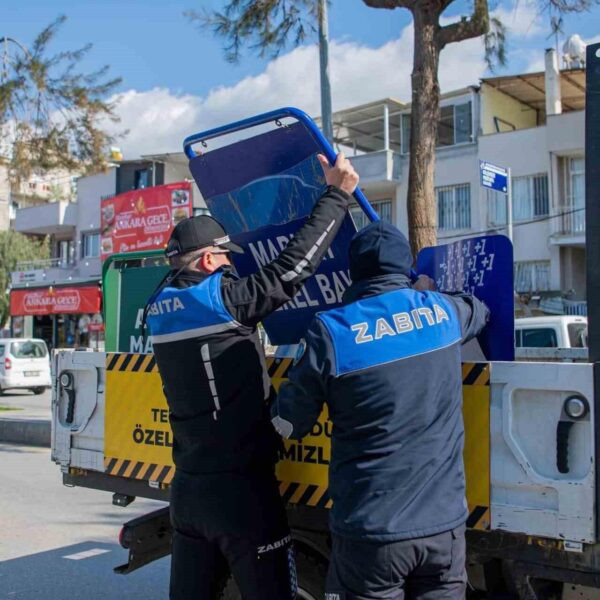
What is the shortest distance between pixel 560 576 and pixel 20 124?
13.8m

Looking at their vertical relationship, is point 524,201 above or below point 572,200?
above

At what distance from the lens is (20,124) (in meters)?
14.1

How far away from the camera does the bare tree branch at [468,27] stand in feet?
27.9

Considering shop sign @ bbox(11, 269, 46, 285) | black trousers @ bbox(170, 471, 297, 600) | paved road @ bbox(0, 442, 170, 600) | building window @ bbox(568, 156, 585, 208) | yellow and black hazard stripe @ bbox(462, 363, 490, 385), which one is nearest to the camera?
yellow and black hazard stripe @ bbox(462, 363, 490, 385)

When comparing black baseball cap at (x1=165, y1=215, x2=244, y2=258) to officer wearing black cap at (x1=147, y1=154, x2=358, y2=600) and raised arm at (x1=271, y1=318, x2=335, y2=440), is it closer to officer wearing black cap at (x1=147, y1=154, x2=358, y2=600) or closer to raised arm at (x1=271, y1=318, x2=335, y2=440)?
officer wearing black cap at (x1=147, y1=154, x2=358, y2=600)

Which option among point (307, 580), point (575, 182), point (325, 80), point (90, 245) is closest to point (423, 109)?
point (325, 80)

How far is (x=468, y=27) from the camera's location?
8.60 metres

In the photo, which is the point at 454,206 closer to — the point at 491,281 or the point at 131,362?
the point at 131,362

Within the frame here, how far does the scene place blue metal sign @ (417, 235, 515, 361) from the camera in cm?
292

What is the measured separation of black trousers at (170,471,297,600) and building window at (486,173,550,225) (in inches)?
996

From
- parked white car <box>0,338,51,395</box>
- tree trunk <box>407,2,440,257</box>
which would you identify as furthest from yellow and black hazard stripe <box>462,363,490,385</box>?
parked white car <box>0,338,51,395</box>

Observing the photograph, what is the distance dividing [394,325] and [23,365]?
21.6 metres

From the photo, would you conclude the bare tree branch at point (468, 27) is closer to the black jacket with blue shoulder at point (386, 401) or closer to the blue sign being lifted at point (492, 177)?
the blue sign being lifted at point (492, 177)

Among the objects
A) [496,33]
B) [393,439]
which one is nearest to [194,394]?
[393,439]
